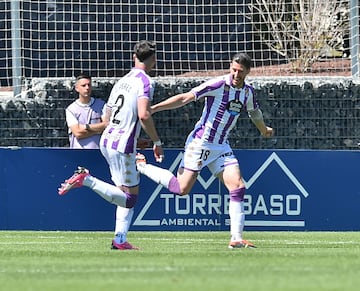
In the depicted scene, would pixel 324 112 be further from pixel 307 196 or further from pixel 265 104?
pixel 307 196

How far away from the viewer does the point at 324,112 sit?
17.3m

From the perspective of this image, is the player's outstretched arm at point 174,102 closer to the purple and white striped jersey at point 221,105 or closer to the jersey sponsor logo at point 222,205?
the purple and white striped jersey at point 221,105

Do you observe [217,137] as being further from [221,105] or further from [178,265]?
[178,265]

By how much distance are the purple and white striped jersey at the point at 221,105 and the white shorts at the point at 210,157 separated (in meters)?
0.07

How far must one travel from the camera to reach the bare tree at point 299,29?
1809 cm

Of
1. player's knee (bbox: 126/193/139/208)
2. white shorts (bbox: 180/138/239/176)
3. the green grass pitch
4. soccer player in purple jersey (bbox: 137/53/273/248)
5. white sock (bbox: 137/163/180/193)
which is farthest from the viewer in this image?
white shorts (bbox: 180/138/239/176)

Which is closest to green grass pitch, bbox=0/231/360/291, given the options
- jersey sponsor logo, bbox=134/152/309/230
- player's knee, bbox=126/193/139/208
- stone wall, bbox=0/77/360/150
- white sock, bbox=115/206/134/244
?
white sock, bbox=115/206/134/244

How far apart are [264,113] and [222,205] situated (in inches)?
86.6

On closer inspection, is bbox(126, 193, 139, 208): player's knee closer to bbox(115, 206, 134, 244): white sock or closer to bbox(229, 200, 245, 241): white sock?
bbox(115, 206, 134, 244): white sock

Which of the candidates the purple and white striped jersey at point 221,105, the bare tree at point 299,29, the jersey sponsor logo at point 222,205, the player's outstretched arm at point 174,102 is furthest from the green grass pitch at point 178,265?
the bare tree at point 299,29

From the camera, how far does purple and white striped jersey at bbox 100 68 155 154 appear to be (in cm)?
1173

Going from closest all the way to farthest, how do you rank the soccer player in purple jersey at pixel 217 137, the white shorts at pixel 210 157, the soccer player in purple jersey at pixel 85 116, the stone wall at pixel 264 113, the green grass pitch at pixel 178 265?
1. the green grass pitch at pixel 178 265
2. the soccer player in purple jersey at pixel 217 137
3. the white shorts at pixel 210 157
4. the soccer player in purple jersey at pixel 85 116
5. the stone wall at pixel 264 113

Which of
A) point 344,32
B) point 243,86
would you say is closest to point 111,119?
point 243,86

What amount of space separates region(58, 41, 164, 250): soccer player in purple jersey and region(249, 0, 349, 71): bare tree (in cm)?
626
